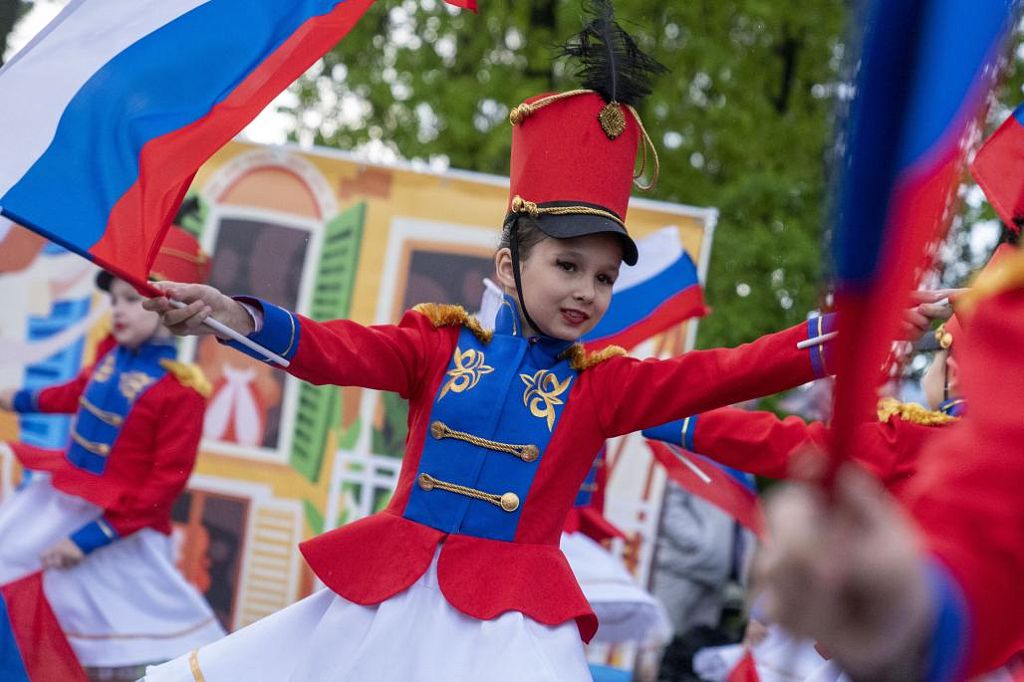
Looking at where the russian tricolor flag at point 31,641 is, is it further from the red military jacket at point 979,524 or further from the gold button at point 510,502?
the red military jacket at point 979,524

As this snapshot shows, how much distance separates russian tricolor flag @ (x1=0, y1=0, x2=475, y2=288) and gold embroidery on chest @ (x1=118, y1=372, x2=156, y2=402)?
8.39ft

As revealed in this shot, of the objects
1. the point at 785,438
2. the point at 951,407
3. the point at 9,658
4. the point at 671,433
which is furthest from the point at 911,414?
the point at 9,658

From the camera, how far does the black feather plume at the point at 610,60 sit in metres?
3.41

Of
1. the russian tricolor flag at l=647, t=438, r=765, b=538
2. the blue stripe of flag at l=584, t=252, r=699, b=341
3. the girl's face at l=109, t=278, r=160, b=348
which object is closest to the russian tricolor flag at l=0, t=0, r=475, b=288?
the russian tricolor flag at l=647, t=438, r=765, b=538

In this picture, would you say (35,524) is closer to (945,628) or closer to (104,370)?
(104,370)

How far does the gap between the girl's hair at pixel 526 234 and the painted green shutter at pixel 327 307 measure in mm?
4639

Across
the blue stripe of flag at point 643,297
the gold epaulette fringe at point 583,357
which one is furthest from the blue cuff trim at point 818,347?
the blue stripe of flag at point 643,297

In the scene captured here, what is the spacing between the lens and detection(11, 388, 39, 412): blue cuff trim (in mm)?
6141

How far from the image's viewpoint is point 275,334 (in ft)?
9.86

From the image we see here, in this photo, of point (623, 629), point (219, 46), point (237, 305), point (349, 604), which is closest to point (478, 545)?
point (349, 604)

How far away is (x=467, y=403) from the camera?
10.5 feet

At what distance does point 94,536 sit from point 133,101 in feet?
8.77

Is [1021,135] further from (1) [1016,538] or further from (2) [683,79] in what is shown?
(2) [683,79]

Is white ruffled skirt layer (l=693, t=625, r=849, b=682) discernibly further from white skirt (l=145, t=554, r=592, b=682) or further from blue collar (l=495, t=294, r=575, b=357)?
blue collar (l=495, t=294, r=575, b=357)
